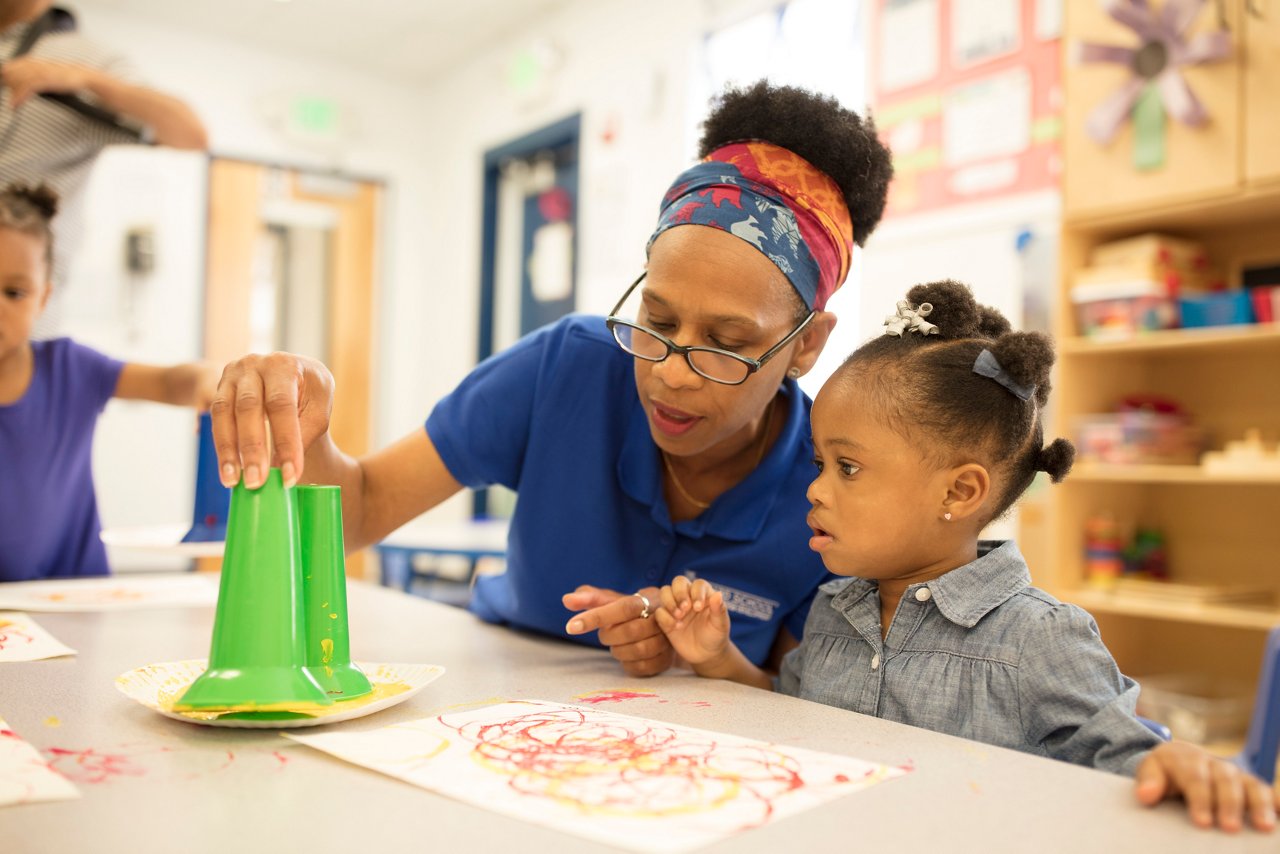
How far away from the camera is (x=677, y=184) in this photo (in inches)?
51.4

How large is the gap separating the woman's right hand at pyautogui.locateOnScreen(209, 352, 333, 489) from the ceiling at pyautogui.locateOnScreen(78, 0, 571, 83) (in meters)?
4.72

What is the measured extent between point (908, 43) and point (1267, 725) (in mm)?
3216

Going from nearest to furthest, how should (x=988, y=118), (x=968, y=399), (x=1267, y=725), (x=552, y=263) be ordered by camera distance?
(x=1267, y=725), (x=968, y=399), (x=988, y=118), (x=552, y=263)

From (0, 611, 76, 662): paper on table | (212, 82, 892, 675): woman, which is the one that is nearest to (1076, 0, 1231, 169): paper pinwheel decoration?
(212, 82, 892, 675): woman

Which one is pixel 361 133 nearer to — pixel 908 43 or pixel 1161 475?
pixel 908 43

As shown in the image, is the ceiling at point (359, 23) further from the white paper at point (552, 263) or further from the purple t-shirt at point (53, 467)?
the purple t-shirt at point (53, 467)

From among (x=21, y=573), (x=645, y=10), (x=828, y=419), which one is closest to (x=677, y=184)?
(x=828, y=419)

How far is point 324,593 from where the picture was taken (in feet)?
2.91

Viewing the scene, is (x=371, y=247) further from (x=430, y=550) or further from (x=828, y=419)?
(x=828, y=419)

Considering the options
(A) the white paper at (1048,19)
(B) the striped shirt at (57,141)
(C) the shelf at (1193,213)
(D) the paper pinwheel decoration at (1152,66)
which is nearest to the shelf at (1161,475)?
(C) the shelf at (1193,213)

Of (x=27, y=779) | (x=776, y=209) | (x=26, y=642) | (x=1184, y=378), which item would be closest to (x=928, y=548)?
(x=776, y=209)

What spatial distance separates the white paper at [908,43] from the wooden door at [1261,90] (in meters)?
1.18

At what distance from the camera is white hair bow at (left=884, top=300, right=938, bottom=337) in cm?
114

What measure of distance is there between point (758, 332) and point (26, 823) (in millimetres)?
844
